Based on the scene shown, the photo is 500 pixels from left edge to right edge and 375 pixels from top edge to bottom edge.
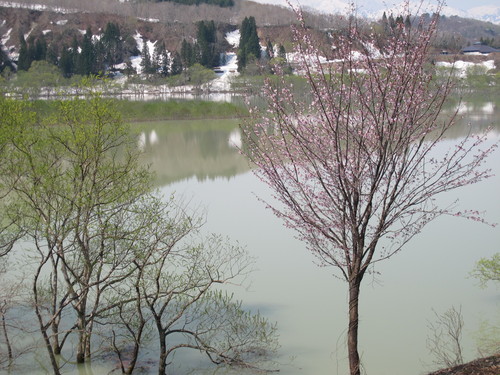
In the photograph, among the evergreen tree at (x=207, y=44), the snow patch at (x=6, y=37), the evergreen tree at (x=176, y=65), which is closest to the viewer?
the evergreen tree at (x=176, y=65)

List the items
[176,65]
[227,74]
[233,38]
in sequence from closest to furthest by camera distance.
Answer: [227,74] → [176,65] → [233,38]

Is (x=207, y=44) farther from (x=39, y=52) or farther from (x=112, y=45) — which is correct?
(x=39, y=52)

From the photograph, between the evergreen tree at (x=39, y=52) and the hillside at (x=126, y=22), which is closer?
the evergreen tree at (x=39, y=52)

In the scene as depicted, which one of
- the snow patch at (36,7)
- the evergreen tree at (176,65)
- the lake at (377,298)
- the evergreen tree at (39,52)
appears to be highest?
the snow patch at (36,7)

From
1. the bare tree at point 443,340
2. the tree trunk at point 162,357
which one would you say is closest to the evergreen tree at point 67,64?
the bare tree at point 443,340

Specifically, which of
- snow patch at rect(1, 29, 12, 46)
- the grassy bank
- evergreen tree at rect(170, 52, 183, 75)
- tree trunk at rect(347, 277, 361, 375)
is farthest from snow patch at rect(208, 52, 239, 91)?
tree trunk at rect(347, 277, 361, 375)

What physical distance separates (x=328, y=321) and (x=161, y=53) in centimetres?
8791

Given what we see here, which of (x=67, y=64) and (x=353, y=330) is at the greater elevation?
(x=67, y=64)

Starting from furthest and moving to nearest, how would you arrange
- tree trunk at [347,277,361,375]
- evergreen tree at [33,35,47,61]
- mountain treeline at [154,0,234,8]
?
mountain treeline at [154,0,234,8]
evergreen tree at [33,35,47,61]
tree trunk at [347,277,361,375]

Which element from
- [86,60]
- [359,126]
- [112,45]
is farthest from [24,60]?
[359,126]

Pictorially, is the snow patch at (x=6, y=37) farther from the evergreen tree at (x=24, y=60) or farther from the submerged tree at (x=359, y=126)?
the submerged tree at (x=359, y=126)

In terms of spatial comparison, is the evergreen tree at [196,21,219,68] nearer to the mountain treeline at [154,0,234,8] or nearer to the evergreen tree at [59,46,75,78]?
the evergreen tree at [59,46,75,78]

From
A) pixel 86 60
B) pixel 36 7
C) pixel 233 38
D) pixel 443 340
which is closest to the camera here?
pixel 443 340

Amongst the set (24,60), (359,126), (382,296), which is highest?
(24,60)
